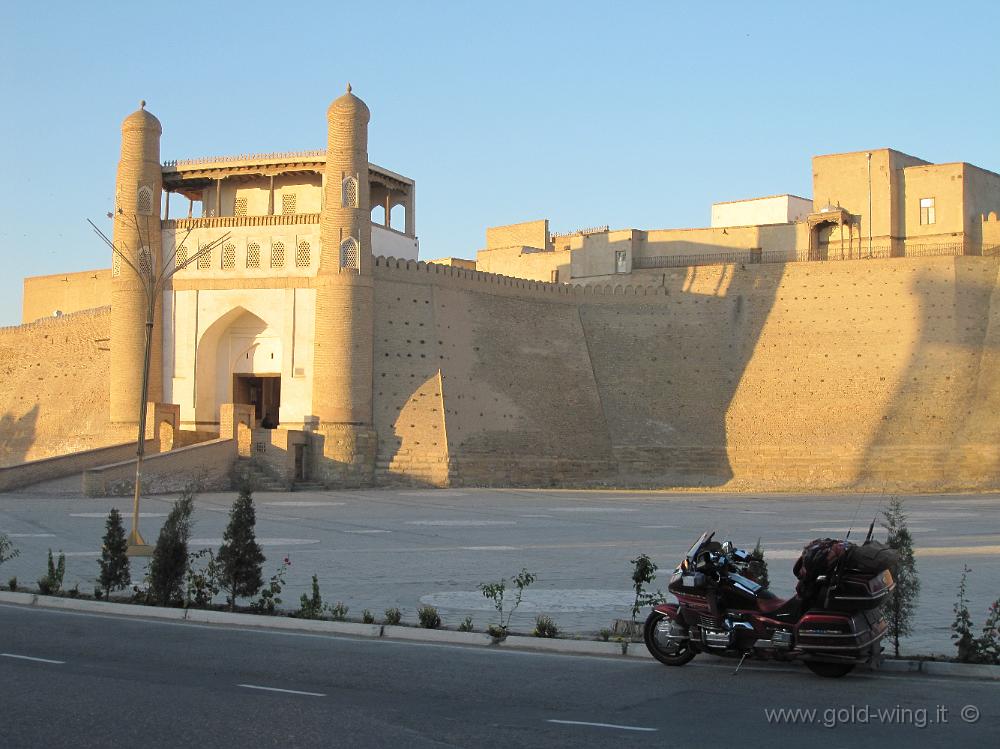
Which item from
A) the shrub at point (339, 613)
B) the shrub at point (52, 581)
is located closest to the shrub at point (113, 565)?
the shrub at point (52, 581)

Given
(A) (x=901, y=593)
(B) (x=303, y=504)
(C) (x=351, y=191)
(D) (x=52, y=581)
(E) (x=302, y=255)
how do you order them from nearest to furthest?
(A) (x=901, y=593)
(D) (x=52, y=581)
(B) (x=303, y=504)
(C) (x=351, y=191)
(E) (x=302, y=255)

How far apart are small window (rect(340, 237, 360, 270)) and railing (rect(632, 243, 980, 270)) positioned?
41.7 feet

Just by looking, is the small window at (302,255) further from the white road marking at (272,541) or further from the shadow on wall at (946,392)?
the shadow on wall at (946,392)

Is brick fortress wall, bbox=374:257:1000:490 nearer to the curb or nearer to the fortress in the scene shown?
the fortress

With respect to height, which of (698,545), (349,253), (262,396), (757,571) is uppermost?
(349,253)

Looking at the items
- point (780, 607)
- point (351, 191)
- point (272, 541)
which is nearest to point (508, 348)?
point (351, 191)

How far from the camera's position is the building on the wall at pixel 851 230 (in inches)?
1501

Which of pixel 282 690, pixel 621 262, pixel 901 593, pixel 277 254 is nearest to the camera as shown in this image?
pixel 282 690

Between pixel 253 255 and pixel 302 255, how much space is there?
1591 millimetres

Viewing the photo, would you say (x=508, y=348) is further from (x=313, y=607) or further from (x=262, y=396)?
(x=313, y=607)

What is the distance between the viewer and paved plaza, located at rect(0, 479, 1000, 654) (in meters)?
11.4

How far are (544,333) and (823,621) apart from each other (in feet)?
98.0

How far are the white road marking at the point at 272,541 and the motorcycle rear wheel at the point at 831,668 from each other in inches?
413

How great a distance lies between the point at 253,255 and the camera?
33469mm
